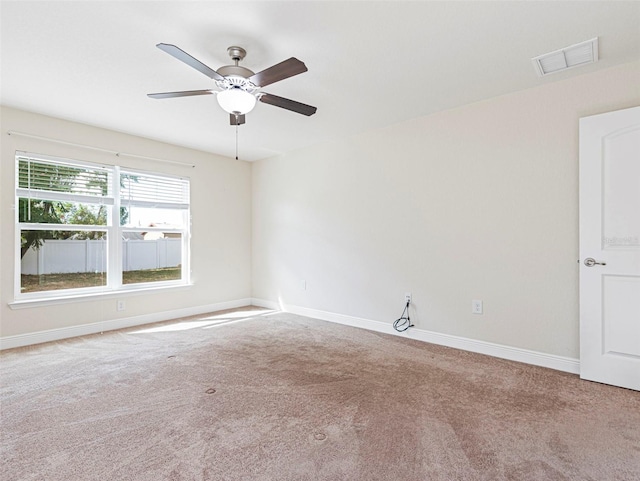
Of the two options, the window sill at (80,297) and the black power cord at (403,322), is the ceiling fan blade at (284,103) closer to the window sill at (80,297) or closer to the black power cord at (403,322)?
the black power cord at (403,322)

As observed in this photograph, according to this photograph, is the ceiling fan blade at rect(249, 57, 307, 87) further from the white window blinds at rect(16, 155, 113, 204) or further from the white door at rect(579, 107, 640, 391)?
the white window blinds at rect(16, 155, 113, 204)

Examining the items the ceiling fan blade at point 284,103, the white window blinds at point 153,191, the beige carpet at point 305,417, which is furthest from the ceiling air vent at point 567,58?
the white window blinds at point 153,191

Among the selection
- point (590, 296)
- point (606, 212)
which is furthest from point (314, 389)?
point (606, 212)

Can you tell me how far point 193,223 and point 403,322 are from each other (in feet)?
10.7

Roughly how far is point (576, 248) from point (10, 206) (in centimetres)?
532

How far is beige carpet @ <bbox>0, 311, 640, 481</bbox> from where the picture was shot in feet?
5.20

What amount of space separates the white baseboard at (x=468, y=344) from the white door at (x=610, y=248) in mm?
179

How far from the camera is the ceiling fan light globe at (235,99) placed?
2.18 metres

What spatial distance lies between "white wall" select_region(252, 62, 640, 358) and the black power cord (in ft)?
0.23

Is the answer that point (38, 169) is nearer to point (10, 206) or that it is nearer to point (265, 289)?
point (10, 206)

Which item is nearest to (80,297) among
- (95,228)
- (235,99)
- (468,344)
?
(95,228)

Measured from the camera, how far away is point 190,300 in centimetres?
478

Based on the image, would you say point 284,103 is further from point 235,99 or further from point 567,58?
point 567,58

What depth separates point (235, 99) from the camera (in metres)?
2.18
